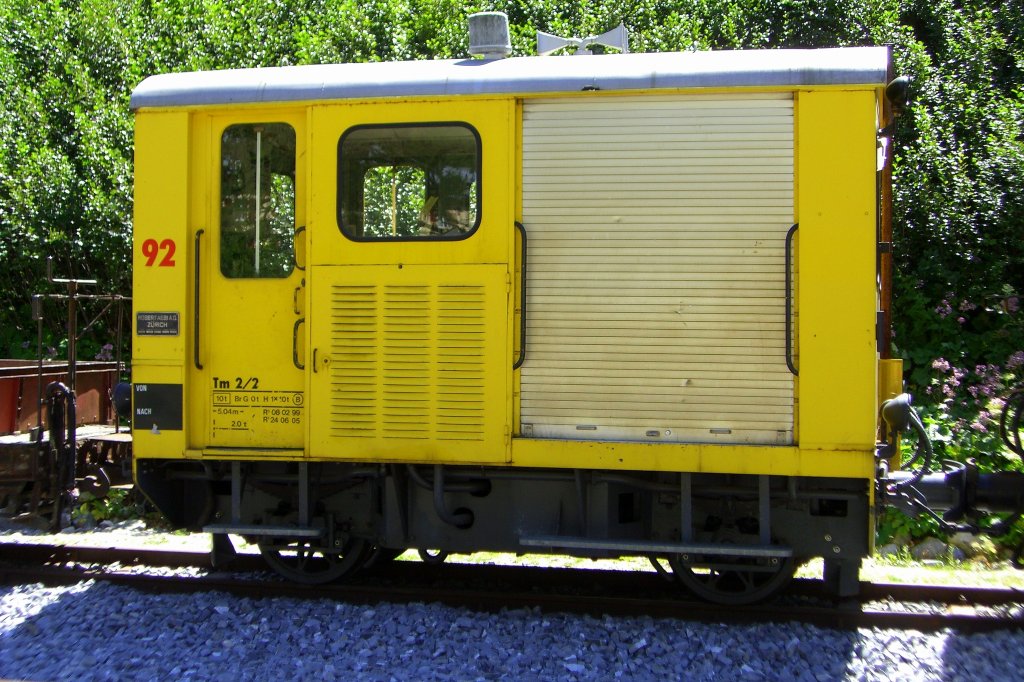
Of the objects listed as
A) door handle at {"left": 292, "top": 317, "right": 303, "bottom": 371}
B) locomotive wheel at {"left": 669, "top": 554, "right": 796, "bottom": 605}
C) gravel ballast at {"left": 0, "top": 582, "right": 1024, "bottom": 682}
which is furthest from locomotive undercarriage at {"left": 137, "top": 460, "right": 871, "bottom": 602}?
door handle at {"left": 292, "top": 317, "right": 303, "bottom": 371}

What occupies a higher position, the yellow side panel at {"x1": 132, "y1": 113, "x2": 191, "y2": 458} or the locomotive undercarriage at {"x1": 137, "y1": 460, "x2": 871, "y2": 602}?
the yellow side panel at {"x1": 132, "y1": 113, "x2": 191, "y2": 458}

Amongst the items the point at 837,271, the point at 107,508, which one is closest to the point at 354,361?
the point at 837,271

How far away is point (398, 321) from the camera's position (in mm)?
5684

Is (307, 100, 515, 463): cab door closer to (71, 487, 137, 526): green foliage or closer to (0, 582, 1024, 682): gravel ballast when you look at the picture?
(0, 582, 1024, 682): gravel ballast

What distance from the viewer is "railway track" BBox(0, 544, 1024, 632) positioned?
559 centimetres

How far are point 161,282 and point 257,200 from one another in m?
0.80

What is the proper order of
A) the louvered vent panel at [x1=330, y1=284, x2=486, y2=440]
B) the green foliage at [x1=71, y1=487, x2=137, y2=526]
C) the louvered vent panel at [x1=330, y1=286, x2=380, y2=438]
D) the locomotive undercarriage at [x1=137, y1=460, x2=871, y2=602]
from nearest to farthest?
1. the locomotive undercarriage at [x1=137, y1=460, x2=871, y2=602]
2. the louvered vent panel at [x1=330, y1=284, x2=486, y2=440]
3. the louvered vent panel at [x1=330, y1=286, x2=380, y2=438]
4. the green foliage at [x1=71, y1=487, x2=137, y2=526]

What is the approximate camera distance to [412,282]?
18.6 ft

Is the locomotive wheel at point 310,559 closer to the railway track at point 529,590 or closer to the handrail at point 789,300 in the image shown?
the railway track at point 529,590

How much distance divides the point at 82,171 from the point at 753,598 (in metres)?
12.0

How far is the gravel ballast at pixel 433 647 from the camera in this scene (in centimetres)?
491

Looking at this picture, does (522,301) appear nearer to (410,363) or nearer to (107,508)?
(410,363)

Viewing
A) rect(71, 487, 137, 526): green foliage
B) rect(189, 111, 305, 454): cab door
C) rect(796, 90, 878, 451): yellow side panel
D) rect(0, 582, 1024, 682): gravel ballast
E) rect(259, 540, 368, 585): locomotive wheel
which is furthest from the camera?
rect(71, 487, 137, 526): green foliage

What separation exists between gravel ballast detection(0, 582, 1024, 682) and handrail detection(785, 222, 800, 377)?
1542 millimetres
